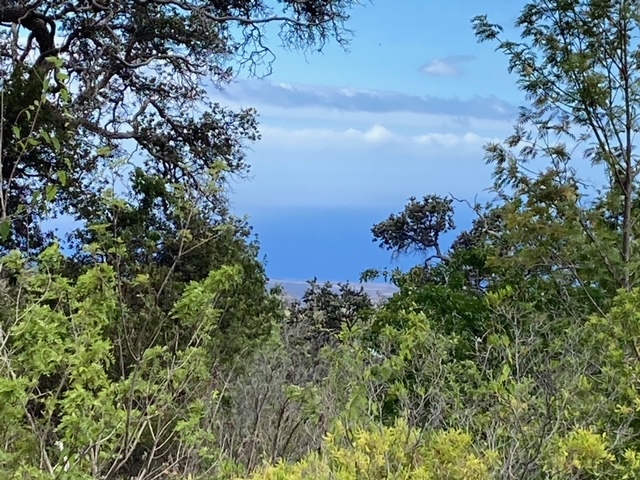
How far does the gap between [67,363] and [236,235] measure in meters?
3.74

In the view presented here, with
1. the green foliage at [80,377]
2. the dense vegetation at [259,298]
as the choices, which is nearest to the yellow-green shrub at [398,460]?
the dense vegetation at [259,298]

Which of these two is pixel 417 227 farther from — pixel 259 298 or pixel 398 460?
pixel 398 460

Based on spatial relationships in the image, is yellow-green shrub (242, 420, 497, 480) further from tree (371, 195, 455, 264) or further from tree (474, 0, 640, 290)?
tree (371, 195, 455, 264)

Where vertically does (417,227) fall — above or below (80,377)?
above

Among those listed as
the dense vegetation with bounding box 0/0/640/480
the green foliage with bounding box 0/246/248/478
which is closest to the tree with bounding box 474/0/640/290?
the dense vegetation with bounding box 0/0/640/480

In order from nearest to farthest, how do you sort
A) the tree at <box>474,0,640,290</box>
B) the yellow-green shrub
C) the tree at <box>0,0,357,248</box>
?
the yellow-green shrub → the tree at <box>474,0,640,290</box> → the tree at <box>0,0,357,248</box>

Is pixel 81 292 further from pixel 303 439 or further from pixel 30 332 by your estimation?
pixel 303 439

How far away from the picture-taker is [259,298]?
640 centimetres

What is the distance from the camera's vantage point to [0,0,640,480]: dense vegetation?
261 cm

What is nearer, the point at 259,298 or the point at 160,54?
the point at 259,298

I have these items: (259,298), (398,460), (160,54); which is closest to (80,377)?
(398,460)

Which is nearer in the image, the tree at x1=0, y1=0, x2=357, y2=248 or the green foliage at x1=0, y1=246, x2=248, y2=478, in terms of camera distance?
the green foliage at x1=0, y1=246, x2=248, y2=478

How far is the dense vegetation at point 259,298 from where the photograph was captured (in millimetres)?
2607

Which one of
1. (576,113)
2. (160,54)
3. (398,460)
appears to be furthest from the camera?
(160,54)
